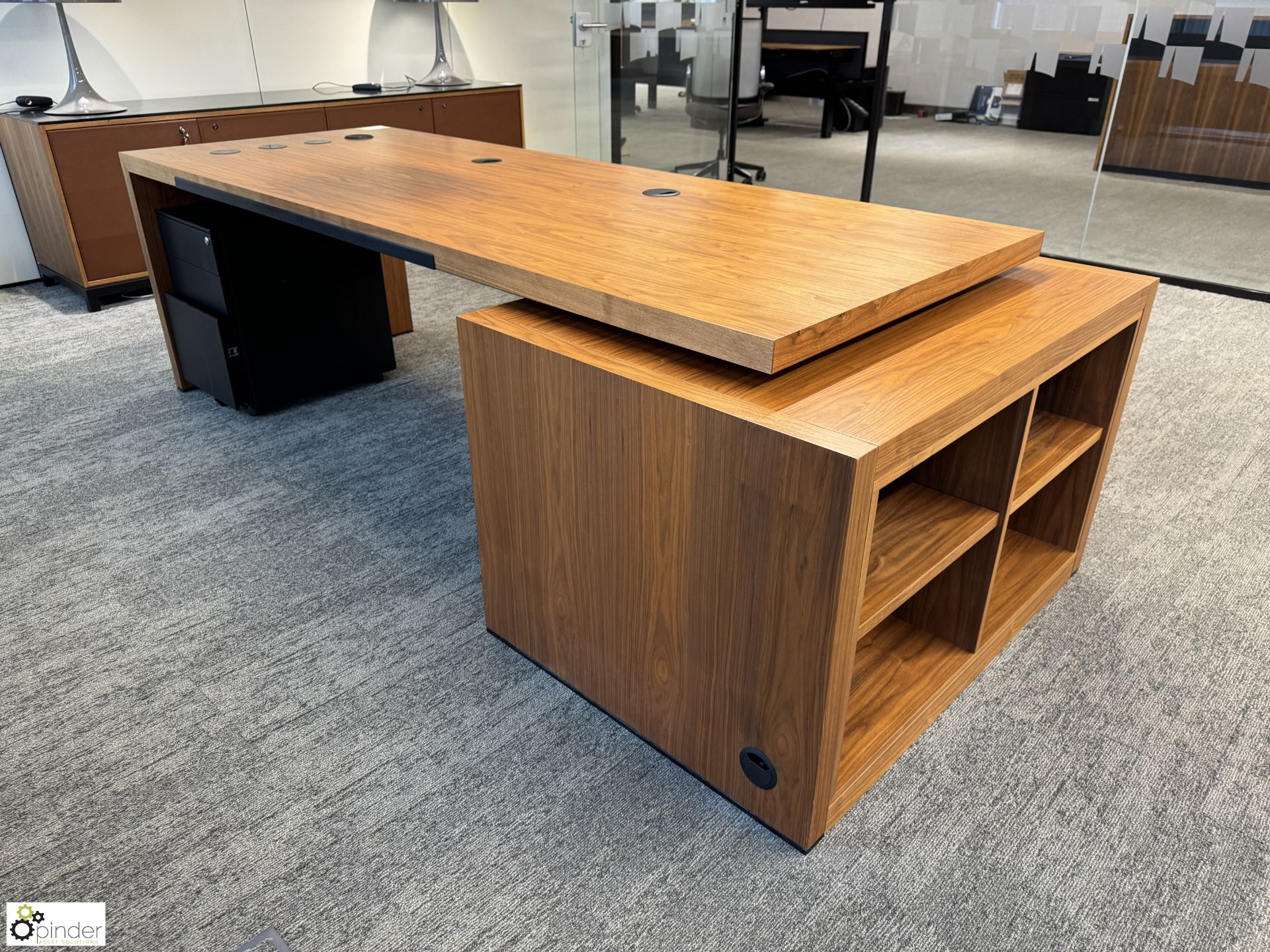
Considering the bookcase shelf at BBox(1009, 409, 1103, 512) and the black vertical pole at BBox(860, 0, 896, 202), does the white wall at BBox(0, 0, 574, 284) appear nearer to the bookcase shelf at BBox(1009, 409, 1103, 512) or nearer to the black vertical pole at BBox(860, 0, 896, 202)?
the black vertical pole at BBox(860, 0, 896, 202)

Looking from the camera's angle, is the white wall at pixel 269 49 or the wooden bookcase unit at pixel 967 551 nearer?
the wooden bookcase unit at pixel 967 551

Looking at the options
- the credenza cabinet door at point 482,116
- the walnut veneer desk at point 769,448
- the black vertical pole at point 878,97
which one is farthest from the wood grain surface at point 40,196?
the black vertical pole at point 878,97

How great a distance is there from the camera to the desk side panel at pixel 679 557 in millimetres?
1058

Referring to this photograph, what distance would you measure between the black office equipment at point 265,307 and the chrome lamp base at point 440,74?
2412mm

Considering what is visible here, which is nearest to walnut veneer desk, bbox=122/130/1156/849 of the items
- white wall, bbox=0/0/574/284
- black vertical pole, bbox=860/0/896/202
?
white wall, bbox=0/0/574/284

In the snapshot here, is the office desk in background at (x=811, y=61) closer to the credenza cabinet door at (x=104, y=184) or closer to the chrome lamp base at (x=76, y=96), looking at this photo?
the credenza cabinet door at (x=104, y=184)

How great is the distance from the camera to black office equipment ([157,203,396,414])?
7.95ft

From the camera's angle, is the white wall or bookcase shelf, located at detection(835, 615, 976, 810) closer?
bookcase shelf, located at detection(835, 615, 976, 810)

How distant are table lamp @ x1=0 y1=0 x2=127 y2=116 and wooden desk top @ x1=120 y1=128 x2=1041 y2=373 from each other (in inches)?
57.6

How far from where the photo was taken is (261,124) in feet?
12.4

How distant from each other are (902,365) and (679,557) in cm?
41

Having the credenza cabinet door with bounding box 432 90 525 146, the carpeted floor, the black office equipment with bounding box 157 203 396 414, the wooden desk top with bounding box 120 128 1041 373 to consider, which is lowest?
the carpeted floor

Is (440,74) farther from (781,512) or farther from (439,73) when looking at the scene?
(781,512)
